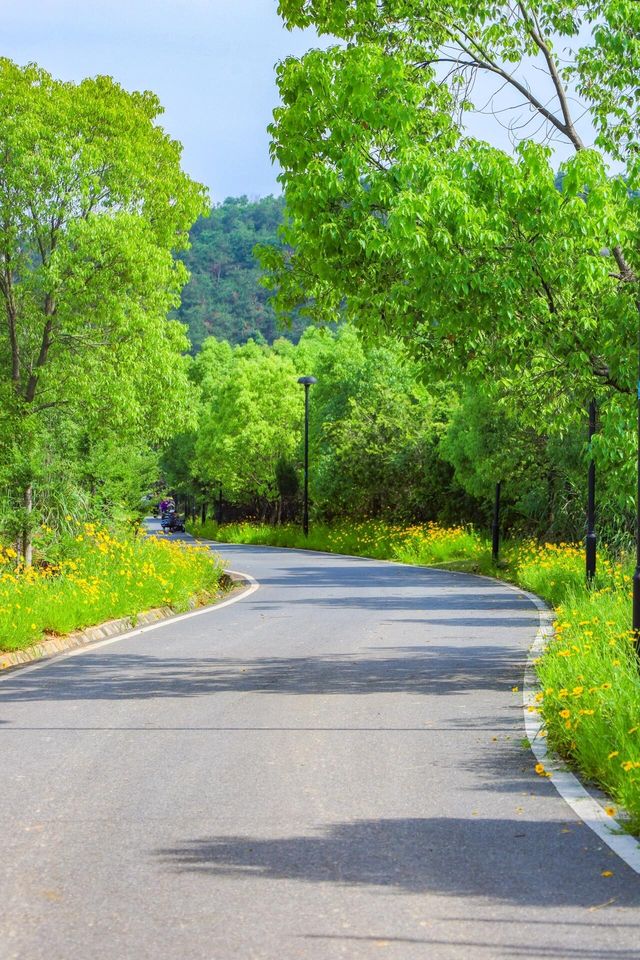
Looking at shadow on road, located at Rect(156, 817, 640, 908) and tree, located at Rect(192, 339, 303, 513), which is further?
tree, located at Rect(192, 339, 303, 513)

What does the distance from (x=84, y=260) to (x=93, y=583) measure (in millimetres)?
11910

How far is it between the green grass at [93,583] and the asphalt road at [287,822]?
1.50m

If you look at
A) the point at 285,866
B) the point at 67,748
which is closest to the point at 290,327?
the point at 67,748

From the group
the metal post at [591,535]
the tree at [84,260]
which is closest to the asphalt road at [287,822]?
the metal post at [591,535]

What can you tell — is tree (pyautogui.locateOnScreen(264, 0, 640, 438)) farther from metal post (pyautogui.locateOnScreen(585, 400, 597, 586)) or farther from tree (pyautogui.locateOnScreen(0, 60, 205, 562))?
tree (pyautogui.locateOnScreen(0, 60, 205, 562))

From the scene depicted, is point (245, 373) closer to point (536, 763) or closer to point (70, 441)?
point (70, 441)

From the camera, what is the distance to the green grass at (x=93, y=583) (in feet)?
46.3

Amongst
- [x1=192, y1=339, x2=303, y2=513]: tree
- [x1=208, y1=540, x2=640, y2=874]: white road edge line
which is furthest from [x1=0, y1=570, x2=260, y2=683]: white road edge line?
[x1=192, y1=339, x2=303, y2=513]: tree

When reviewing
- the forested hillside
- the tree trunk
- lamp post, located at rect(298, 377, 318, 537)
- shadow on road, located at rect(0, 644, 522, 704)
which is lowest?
Result: shadow on road, located at rect(0, 644, 522, 704)

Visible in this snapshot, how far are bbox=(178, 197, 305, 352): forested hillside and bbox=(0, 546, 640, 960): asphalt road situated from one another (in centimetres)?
13839

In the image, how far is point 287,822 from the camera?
6402mm

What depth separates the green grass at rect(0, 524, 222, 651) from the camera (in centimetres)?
1412

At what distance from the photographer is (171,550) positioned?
23.4 meters

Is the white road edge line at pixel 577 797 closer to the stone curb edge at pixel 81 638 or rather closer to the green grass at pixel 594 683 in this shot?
the green grass at pixel 594 683
